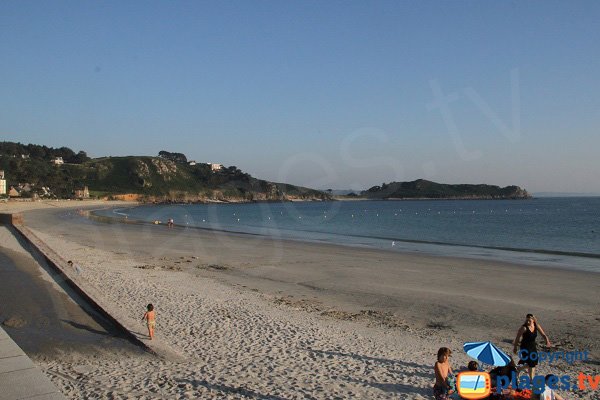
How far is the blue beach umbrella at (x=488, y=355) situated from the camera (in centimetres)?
752

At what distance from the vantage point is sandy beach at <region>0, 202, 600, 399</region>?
7898mm

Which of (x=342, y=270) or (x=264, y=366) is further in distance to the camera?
(x=342, y=270)

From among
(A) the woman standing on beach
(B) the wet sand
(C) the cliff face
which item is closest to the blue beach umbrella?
(A) the woman standing on beach

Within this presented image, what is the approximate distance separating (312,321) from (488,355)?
5.25 meters

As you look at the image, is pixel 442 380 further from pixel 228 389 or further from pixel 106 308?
pixel 106 308

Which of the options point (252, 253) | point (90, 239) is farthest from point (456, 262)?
point (90, 239)

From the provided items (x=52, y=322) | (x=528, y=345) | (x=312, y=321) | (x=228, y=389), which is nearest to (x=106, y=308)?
(x=52, y=322)

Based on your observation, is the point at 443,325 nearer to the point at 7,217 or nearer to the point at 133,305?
the point at 133,305

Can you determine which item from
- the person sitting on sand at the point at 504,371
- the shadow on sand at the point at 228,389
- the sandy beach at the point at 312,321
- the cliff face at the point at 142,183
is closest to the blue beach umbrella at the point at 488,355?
the person sitting on sand at the point at 504,371

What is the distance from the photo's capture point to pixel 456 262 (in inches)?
1031

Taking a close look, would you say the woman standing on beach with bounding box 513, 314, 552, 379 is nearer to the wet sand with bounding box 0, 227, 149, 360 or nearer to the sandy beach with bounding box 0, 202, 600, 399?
the sandy beach with bounding box 0, 202, 600, 399

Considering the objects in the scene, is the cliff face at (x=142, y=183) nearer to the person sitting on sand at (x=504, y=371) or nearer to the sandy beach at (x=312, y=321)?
the sandy beach at (x=312, y=321)

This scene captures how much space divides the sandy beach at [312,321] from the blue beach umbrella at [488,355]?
92 cm

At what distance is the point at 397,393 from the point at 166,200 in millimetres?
177773
